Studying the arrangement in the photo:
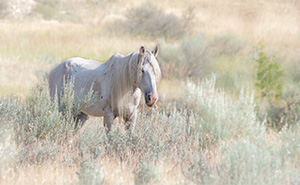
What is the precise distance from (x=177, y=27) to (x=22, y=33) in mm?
6766

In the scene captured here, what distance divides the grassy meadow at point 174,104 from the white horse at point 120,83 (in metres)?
0.27

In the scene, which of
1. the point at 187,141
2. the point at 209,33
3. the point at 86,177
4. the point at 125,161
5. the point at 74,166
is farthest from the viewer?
the point at 209,33

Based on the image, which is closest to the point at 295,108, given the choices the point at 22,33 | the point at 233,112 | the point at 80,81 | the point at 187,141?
the point at 233,112

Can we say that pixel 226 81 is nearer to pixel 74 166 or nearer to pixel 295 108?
pixel 295 108

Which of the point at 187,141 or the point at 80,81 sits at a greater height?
the point at 80,81

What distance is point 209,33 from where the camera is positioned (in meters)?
19.6

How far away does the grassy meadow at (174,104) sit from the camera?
14.8 feet

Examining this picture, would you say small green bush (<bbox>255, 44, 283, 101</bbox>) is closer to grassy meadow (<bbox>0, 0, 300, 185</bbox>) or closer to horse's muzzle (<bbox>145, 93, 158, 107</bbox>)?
grassy meadow (<bbox>0, 0, 300, 185</bbox>)

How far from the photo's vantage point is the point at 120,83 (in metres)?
5.79

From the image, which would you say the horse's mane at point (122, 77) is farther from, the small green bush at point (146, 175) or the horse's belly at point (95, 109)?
the small green bush at point (146, 175)

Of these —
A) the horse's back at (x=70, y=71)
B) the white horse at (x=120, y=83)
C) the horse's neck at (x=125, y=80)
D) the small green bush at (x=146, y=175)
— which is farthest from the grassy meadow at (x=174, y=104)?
the horse's neck at (x=125, y=80)

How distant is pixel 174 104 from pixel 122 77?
6.34ft

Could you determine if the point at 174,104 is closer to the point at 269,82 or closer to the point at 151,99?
the point at 151,99

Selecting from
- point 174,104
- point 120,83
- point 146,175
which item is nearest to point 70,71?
point 120,83
